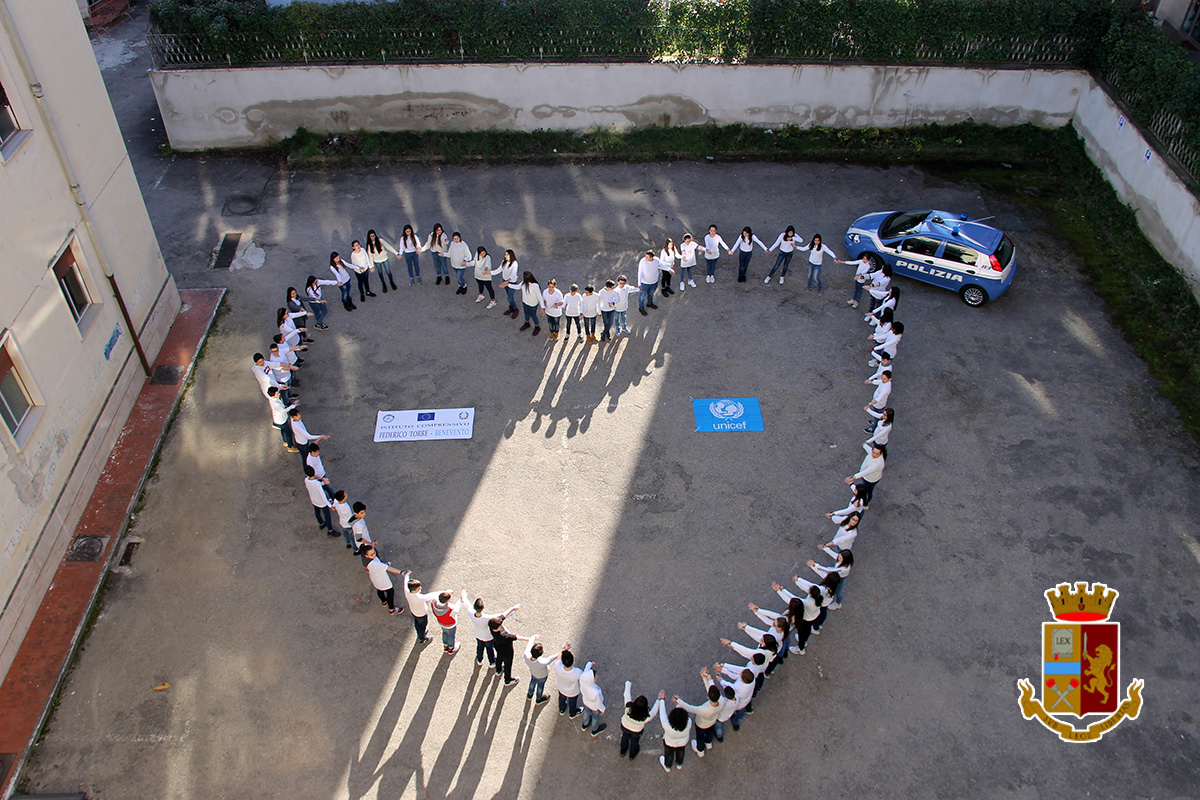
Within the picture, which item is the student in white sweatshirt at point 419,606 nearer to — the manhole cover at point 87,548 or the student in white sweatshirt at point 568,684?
the student in white sweatshirt at point 568,684

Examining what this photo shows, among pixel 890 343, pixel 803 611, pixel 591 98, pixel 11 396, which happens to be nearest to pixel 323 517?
pixel 11 396

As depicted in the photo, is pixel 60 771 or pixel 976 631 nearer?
pixel 60 771

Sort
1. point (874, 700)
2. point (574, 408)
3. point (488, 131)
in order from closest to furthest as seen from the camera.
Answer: point (874, 700) → point (574, 408) → point (488, 131)

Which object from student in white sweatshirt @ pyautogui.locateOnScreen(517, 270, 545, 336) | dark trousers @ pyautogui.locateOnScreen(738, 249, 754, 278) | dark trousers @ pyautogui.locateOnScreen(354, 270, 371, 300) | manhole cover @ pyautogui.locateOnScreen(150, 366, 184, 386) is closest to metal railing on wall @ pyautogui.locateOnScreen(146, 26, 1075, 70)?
dark trousers @ pyautogui.locateOnScreen(738, 249, 754, 278)

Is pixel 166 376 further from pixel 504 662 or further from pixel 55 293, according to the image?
pixel 504 662

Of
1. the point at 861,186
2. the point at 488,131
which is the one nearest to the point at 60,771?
the point at 488,131

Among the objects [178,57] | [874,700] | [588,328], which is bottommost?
[874,700]

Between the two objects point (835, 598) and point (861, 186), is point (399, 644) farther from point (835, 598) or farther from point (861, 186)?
point (861, 186)
